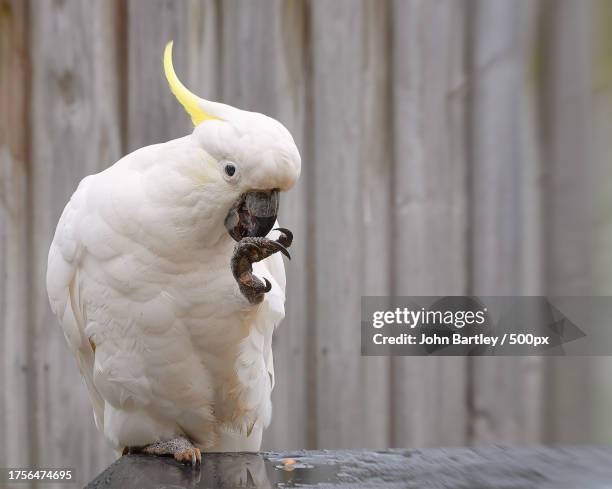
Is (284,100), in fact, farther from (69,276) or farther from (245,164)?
(69,276)

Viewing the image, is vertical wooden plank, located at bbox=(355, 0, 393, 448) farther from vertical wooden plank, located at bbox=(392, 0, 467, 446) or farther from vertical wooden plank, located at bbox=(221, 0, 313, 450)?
vertical wooden plank, located at bbox=(221, 0, 313, 450)

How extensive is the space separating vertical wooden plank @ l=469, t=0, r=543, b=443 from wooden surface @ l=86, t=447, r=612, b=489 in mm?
304

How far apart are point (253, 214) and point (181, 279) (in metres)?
0.22

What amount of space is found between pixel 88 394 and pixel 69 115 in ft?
2.20

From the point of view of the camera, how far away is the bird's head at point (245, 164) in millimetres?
1294

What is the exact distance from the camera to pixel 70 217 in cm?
156

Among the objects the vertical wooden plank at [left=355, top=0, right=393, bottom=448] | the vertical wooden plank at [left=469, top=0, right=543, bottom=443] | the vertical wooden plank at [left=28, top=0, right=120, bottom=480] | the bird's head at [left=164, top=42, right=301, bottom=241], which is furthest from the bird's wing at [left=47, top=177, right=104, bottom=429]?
the vertical wooden plank at [left=469, top=0, right=543, bottom=443]

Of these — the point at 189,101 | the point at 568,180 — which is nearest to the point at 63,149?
the point at 189,101

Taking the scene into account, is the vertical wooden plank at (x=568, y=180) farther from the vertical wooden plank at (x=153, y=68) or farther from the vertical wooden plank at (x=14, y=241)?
the vertical wooden plank at (x=14, y=241)

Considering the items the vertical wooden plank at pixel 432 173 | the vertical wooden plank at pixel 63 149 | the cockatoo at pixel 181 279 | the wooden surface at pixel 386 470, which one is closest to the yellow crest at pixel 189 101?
the cockatoo at pixel 181 279

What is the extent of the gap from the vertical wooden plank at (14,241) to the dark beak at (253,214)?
696mm

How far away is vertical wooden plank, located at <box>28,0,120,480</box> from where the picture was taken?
1.79 meters

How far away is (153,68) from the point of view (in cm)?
Answer: 179

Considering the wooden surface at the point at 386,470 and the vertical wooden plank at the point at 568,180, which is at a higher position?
the vertical wooden plank at the point at 568,180
